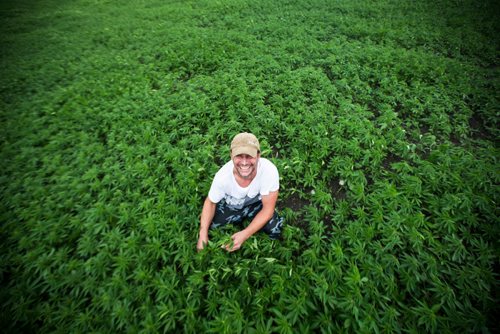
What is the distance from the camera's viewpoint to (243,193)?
284 cm

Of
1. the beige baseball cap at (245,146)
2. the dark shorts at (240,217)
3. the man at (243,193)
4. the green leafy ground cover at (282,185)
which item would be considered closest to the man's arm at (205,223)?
the man at (243,193)

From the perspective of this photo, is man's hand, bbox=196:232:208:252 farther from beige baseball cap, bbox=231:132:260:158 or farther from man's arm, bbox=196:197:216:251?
beige baseball cap, bbox=231:132:260:158

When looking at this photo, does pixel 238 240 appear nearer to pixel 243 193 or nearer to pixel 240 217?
pixel 240 217

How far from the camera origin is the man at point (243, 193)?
8.02 feet

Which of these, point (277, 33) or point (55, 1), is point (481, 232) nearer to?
point (277, 33)

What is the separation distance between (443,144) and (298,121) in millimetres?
2721

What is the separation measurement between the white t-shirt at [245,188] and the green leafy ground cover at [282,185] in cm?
69

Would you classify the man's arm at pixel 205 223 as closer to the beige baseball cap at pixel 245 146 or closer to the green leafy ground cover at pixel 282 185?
the green leafy ground cover at pixel 282 185

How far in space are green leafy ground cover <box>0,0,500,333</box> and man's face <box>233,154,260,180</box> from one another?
42.7 inches

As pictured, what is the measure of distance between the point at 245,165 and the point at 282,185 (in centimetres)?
159

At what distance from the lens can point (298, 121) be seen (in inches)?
195

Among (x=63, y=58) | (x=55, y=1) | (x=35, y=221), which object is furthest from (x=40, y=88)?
(x=55, y=1)

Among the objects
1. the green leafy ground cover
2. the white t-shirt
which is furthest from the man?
the green leafy ground cover

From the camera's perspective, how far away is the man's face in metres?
2.44
